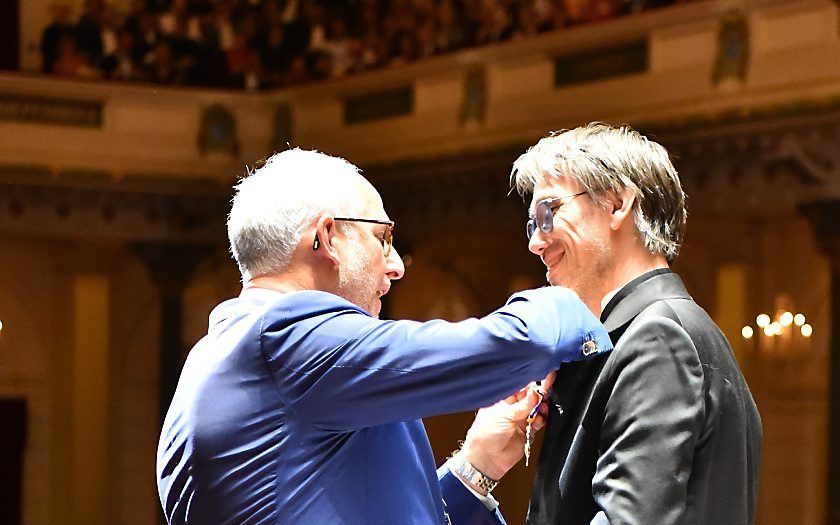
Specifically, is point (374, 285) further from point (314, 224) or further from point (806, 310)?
point (806, 310)

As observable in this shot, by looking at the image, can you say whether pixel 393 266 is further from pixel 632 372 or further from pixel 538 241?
pixel 632 372

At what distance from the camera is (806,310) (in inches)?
400

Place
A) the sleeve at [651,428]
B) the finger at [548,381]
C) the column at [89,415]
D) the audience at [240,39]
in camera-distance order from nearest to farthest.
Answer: the sleeve at [651,428] < the finger at [548,381] < the audience at [240,39] < the column at [89,415]

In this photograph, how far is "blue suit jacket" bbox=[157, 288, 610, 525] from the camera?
7.02 ft

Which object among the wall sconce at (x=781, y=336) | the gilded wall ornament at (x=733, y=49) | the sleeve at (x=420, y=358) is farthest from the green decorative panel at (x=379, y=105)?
the sleeve at (x=420, y=358)

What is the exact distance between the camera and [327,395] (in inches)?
86.0

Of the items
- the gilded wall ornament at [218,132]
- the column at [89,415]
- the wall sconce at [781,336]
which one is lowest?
the column at [89,415]

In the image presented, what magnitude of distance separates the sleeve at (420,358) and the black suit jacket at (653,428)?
0.12 metres

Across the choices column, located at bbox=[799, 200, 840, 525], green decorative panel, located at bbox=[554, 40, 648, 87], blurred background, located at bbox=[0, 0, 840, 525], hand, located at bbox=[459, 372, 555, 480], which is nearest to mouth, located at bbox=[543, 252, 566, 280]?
hand, located at bbox=[459, 372, 555, 480]

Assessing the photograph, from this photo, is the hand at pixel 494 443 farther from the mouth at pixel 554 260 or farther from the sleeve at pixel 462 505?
the mouth at pixel 554 260

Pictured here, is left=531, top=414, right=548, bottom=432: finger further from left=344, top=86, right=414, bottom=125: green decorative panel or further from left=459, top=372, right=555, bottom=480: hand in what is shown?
left=344, top=86, right=414, bottom=125: green decorative panel

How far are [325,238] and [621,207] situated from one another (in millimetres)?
593

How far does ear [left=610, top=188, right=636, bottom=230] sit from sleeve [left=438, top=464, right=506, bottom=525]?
2.54 ft

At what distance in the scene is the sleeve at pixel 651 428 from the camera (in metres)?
Result: 2.12
